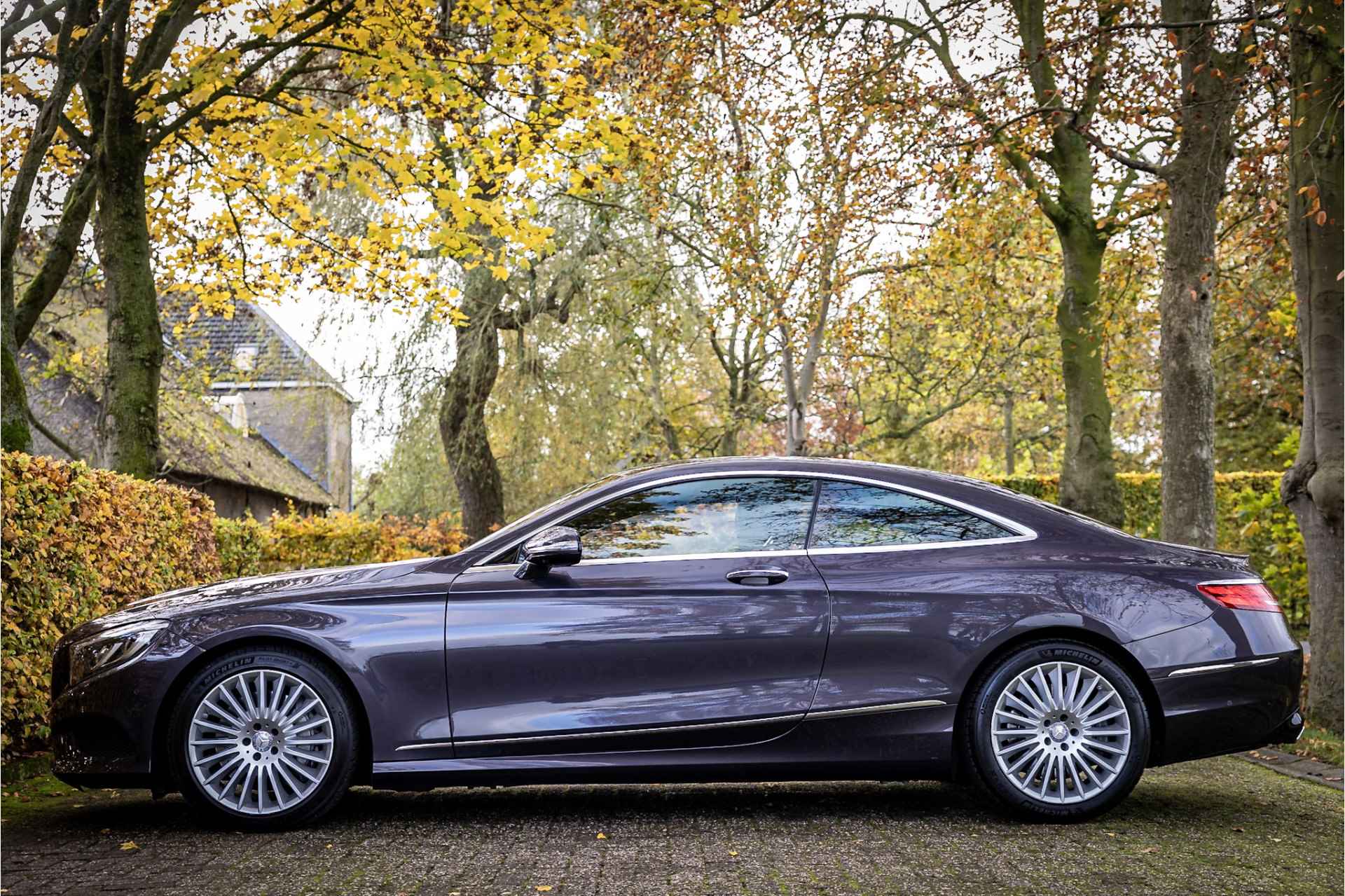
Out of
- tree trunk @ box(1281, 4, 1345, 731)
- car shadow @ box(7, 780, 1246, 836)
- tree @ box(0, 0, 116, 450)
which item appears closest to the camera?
car shadow @ box(7, 780, 1246, 836)

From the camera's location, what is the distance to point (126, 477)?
9.04 metres

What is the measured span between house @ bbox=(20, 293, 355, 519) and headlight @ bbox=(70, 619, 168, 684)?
1174 cm

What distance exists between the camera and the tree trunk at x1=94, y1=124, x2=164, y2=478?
12219 mm

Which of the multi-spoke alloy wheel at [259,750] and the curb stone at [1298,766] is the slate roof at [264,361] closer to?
the multi-spoke alloy wheel at [259,750]

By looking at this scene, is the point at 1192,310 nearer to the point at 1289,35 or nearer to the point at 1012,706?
the point at 1289,35

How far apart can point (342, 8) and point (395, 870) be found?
391 inches

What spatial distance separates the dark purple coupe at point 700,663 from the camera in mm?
5562

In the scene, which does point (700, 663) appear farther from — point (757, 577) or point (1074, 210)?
point (1074, 210)

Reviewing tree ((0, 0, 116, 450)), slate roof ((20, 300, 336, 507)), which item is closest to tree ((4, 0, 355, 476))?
tree ((0, 0, 116, 450))

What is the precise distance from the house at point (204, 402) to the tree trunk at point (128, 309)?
15.7 ft

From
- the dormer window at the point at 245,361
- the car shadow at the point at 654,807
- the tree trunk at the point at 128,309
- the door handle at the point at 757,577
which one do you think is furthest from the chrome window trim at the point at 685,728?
the dormer window at the point at 245,361

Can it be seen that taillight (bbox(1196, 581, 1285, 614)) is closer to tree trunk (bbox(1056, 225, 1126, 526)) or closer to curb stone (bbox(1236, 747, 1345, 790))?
curb stone (bbox(1236, 747, 1345, 790))

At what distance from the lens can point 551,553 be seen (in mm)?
5617

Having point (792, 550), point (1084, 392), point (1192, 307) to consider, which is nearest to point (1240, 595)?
point (792, 550)
